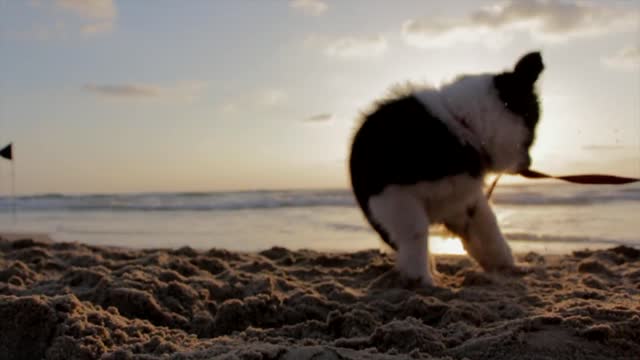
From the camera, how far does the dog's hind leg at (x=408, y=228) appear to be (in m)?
4.41

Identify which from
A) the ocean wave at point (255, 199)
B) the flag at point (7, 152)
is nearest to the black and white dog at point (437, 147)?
the flag at point (7, 152)

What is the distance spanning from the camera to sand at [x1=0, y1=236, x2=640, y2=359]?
2.67 metres

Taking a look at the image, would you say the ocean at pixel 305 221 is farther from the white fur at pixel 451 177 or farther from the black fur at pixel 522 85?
the black fur at pixel 522 85

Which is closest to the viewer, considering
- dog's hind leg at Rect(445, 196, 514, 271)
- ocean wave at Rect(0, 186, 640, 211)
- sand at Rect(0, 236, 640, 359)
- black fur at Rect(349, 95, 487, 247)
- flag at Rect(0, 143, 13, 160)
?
sand at Rect(0, 236, 640, 359)

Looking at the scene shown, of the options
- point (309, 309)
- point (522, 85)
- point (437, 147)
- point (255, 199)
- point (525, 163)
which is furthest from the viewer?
point (255, 199)

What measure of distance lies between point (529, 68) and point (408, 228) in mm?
1216

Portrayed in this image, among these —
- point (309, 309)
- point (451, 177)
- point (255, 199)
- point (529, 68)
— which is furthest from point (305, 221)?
point (309, 309)

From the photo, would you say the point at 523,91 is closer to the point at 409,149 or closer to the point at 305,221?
the point at 409,149

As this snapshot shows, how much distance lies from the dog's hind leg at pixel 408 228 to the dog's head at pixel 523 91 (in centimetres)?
71

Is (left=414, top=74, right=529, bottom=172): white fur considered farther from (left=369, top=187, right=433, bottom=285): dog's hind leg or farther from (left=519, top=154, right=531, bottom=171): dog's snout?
(left=369, top=187, right=433, bottom=285): dog's hind leg

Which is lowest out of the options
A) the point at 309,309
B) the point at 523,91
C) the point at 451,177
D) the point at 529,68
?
the point at 309,309

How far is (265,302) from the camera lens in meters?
3.74

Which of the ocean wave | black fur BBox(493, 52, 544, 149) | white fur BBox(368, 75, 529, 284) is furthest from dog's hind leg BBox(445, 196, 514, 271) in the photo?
the ocean wave

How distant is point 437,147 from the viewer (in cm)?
427
